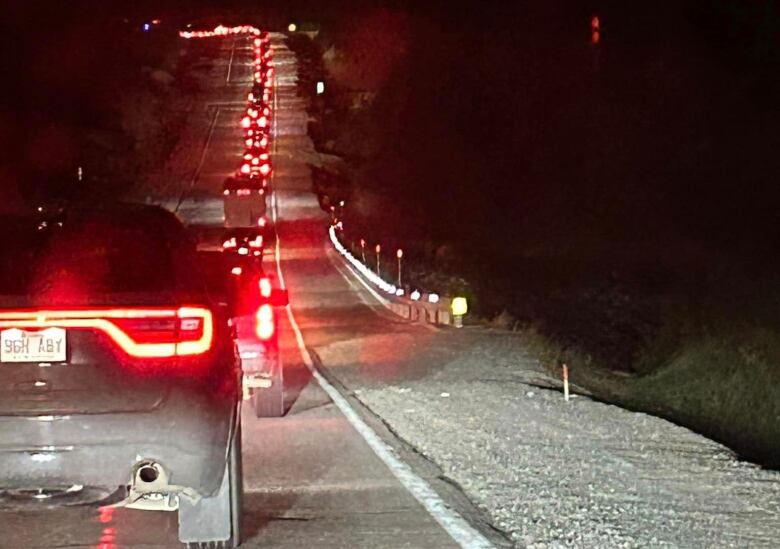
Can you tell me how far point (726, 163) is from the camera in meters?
63.8

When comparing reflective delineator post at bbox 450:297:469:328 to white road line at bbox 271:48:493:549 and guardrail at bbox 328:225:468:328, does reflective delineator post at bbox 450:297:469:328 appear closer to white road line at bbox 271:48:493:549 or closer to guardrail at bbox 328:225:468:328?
guardrail at bbox 328:225:468:328

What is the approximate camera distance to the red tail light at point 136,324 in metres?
7.62

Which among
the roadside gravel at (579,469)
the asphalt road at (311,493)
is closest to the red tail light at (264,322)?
the asphalt road at (311,493)

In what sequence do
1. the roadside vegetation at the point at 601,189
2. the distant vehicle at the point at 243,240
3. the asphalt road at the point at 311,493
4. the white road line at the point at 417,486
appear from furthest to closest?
the roadside vegetation at the point at 601,189, the distant vehicle at the point at 243,240, the asphalt road at the point at 311,493, the white road line at the point at 417,486

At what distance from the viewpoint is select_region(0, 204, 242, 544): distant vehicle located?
7594mm

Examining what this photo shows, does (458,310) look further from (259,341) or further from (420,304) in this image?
(259,341)

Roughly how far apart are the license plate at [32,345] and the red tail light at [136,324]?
36 mm

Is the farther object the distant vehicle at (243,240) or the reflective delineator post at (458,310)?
the reflective delineator post at (458,310)

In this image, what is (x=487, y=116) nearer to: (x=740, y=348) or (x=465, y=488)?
(x=740, y=348)

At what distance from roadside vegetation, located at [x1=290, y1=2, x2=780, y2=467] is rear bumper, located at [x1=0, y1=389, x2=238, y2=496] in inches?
424

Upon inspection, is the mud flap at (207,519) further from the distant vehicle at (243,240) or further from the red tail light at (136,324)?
the distant vehicle at (243,240)

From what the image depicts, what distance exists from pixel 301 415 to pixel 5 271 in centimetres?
862

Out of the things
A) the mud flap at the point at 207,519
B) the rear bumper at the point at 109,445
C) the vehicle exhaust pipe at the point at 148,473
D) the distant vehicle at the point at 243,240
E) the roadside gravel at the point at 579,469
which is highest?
the rear bumper at the point at 109,445

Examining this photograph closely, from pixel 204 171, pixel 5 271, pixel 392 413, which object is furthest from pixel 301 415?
A: pixel 204 171
